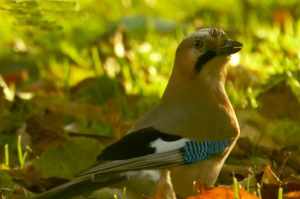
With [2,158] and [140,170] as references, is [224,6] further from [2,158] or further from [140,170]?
[140,170]

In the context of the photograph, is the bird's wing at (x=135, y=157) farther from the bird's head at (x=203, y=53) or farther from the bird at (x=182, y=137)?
the bird's head at (x=203, y=53)

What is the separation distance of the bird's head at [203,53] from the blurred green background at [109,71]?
2.08 feet

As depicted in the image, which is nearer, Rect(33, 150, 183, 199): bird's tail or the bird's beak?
Rect(33, 150, 183, 199): bird's tail

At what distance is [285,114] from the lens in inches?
224

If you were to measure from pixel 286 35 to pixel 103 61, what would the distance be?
4.52 ft

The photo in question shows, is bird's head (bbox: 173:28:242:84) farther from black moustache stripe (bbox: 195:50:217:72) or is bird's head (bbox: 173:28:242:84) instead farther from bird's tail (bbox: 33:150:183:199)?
bird's tail (bbox: 33:150:183:199)

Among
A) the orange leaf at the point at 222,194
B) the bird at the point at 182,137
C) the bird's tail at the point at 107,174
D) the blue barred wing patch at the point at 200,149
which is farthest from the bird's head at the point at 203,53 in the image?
the orange leaf at the point at 222,194

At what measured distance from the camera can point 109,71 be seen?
6.99 meters

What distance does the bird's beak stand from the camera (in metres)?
4.59

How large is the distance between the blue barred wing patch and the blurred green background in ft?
2.27

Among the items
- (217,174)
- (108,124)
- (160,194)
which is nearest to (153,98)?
(108,124)

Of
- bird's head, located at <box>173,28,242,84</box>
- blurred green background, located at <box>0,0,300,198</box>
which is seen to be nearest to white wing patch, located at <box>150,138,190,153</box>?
bird's head, located at <box>173,28,242,84</box>

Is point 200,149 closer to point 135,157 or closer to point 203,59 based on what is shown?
point 135,157

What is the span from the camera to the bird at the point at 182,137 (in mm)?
4188
